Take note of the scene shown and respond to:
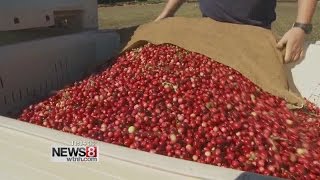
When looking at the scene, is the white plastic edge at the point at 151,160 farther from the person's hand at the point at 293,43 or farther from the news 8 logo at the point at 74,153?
the person's hand at the point at 293,43

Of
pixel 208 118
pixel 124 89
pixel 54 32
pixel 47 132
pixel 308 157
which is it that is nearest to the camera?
pixel 47 132

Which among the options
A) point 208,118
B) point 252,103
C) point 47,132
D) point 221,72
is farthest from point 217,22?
point 47,132

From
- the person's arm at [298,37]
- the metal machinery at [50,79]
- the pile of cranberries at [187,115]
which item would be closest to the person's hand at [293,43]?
the person's arm at [298,37]

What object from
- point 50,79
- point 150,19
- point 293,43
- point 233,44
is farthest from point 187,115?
point 150,19

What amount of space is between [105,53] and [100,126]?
146cm

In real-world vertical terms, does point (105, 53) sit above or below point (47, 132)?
below

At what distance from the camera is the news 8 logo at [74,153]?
171 cm

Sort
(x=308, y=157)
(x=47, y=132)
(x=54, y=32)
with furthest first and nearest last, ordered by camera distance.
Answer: (x=54, y=32)
(x=308, y=157)
(x=47, y=132)

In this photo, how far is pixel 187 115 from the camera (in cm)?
273

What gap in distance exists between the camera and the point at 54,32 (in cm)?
395

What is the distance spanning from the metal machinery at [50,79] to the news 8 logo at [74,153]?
21 mm

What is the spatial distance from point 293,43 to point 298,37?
0.18ft

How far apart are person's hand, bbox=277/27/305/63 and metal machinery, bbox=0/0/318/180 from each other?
5.08 ft

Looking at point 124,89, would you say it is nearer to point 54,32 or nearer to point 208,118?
point 208,118
